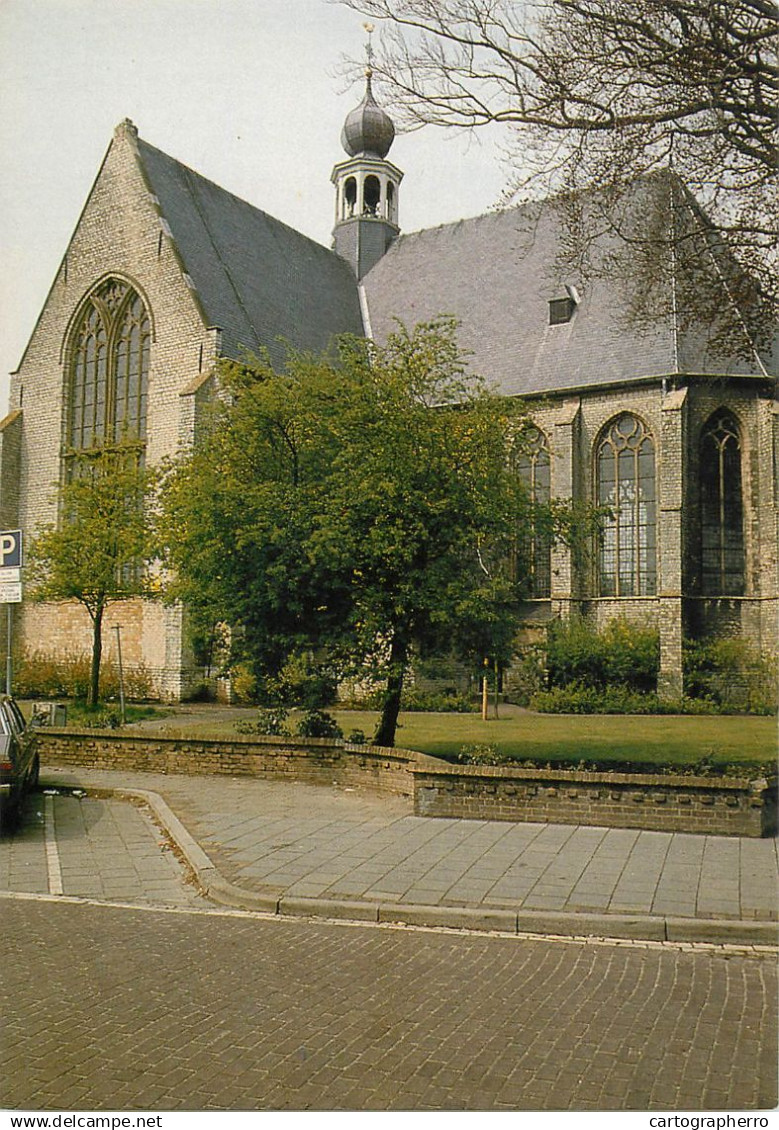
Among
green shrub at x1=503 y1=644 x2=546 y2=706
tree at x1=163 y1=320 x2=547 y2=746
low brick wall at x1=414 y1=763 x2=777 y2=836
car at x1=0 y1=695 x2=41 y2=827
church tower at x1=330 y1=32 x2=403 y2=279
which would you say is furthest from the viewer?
church tower at x1=330 y1=32 x2=403 y2=279

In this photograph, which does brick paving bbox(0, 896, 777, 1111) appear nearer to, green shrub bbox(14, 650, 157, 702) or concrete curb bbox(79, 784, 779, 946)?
concrete curb bbox(79, 784, 779, 946)

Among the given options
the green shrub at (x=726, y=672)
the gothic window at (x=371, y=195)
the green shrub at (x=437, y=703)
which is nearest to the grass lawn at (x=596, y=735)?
the green shrub at (x=437, y=703)

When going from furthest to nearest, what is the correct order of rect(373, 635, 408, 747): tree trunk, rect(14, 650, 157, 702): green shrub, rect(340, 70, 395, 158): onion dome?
rect(340, 70, 395, 158): onion dome < rect(14, 650, 157, 702): green shrub < rect(373, 635, 408, 747): tree trunk

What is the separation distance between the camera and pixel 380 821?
10562 mm

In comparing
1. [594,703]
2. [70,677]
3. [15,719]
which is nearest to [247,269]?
[70,677]

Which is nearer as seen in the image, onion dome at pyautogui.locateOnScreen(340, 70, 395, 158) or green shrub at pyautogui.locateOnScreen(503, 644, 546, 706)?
green shrub at pyautogui.locateOnScreen(503, 644, 546, 706)

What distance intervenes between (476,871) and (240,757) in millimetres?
5961

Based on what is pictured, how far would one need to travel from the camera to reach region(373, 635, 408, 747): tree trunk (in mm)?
13102

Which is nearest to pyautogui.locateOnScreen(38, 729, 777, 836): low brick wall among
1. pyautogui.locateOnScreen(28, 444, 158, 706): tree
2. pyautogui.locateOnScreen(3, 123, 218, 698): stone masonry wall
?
pyautogui.locateOnScreen(28, 444, 158, 706): tree

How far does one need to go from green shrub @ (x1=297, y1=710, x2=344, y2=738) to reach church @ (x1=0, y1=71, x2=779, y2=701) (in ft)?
44.0

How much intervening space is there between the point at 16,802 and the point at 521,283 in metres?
26.4

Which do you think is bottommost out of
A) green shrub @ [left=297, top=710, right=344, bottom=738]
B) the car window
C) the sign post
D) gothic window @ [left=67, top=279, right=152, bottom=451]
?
green shrub @ [left=297, top=710, right=344, bottom=738]

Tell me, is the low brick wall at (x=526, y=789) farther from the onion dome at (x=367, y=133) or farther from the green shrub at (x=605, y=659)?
the onion dome at (x=367, y=133)

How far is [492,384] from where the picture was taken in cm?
2767
